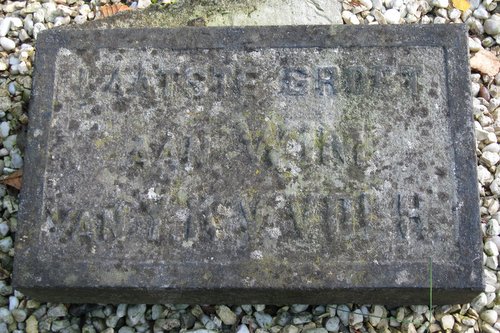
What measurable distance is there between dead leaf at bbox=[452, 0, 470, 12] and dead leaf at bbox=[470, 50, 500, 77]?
0.30m

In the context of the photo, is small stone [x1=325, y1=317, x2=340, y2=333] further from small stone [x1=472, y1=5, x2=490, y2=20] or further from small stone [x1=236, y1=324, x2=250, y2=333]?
small stone [x1=472, y1=5, x2=490, y2=20]

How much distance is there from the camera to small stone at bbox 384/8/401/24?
3814 millimetres

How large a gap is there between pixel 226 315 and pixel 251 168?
0.65m

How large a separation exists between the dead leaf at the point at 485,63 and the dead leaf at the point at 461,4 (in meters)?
0.30

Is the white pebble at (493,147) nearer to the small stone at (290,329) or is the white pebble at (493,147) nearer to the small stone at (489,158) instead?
the small stone at (489,158)

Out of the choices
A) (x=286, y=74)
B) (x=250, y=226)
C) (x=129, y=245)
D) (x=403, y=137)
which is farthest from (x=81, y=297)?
(x=403, y=137)

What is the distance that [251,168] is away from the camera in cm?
285

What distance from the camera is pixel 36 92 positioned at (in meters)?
2.97

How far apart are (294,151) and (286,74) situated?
341mm

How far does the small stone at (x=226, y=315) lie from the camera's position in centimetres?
301

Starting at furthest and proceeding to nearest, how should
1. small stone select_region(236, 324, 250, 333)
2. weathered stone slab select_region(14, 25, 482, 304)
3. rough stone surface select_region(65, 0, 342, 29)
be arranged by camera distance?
rough stone surface select_region(65, 0, 342, 29), small stone select_region(236, 324, 250, 333), weathered stone slab select_region(14, 25, 482, 304)

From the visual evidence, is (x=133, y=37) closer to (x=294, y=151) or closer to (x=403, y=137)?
(x=294, y=151)

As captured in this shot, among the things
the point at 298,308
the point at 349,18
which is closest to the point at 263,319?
the point at 298,308

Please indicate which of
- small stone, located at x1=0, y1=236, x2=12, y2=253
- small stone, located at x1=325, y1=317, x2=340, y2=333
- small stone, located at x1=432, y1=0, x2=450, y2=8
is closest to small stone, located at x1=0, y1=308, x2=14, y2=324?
small stone, located at x1=0, y1=236, x2=12, y2=253
